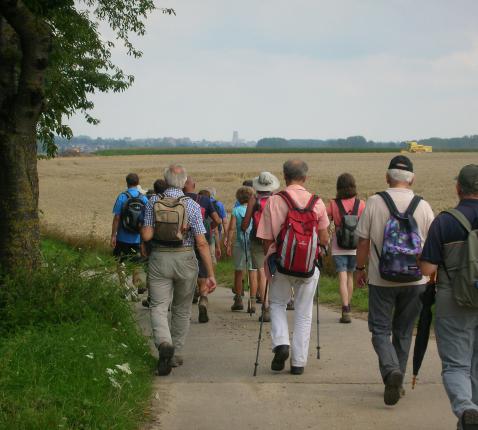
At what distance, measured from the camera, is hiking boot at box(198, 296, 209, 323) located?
10.2m

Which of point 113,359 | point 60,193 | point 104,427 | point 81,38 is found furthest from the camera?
point 60,193

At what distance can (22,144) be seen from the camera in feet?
26.8

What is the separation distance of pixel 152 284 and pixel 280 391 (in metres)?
1.59

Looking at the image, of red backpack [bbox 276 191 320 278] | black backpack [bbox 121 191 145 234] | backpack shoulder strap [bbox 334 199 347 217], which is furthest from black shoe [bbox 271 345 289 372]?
black backpack [bbox 121 191 145 234]

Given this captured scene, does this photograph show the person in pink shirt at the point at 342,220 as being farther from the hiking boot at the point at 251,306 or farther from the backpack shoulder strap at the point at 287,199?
the backpack shoulder strap at the point at 287,199

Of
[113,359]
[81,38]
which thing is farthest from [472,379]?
[81,38]

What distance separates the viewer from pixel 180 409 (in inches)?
243

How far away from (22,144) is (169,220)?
1935 millimetres

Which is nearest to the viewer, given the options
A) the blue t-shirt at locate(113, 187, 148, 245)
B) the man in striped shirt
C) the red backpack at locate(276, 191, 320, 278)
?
the red backpack at locate(276, 191, 320, 278)

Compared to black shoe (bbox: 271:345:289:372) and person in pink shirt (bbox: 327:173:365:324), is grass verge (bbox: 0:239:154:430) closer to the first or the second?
black shoe (bbox: 271:345:289:372)

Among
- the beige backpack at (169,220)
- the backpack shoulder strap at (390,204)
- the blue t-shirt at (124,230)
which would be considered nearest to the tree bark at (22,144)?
the beige backpack at (169,220)

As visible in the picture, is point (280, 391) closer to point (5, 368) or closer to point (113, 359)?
point (113, 359)

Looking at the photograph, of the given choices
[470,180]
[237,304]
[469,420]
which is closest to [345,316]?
[237,304]

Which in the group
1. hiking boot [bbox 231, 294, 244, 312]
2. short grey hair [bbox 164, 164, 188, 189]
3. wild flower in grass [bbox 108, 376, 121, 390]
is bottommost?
hiking boot [bbox 231, 294, 244, 312]
